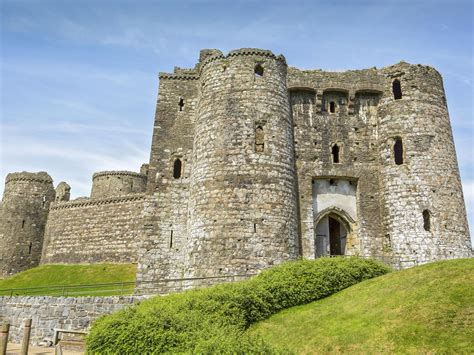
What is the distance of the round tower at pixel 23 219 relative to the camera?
127ft

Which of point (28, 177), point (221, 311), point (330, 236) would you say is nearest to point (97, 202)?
point (28, 177)

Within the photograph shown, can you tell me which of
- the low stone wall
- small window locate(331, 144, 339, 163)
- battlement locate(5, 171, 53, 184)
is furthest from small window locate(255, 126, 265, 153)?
battlement locate(5, 171, 53, 184)

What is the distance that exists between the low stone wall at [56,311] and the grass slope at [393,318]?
765cm

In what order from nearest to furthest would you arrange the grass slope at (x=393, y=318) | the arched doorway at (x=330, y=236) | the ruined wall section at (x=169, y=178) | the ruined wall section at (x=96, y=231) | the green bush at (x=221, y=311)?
1. the green bush at (x=221, y=311)
2. the grass slope at (x=393, y=318)
3. the ruined wall section at (x=169, y=178)
4. the arched doorway at (x=330, y=236)
5. the ruined wall section at (x=96, y=231)

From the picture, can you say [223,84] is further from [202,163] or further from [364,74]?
→ [364,74]

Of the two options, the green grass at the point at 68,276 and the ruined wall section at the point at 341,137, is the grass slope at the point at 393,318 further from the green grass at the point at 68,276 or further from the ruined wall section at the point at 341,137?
the green grass at the point at 68,276

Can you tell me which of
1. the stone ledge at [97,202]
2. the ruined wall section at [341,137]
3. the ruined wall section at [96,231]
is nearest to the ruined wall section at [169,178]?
the ruined wall section at [341,137]

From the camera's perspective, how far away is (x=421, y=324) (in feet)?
35.8

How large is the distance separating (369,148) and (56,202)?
96.4 ft

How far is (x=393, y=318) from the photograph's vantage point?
11.6 m

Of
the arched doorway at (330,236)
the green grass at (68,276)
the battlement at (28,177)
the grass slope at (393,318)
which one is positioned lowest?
the grass slope at (393,318)

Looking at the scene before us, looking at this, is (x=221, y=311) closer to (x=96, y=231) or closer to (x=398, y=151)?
(x=398, y=151)

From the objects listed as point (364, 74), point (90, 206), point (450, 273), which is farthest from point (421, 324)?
point (90, 206)

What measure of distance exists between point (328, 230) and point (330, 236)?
1667mm
